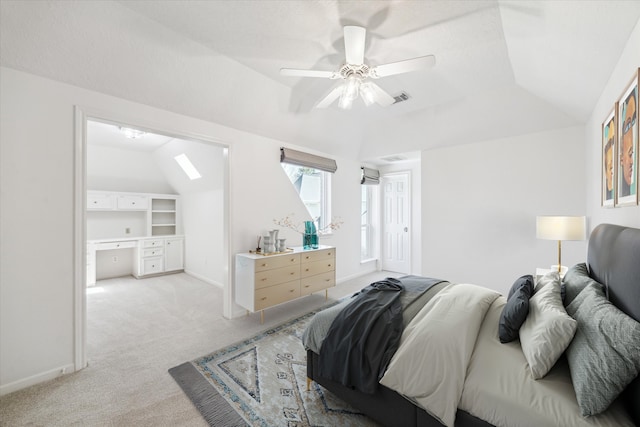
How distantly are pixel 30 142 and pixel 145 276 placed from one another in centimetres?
386

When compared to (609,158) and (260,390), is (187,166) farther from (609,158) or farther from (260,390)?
(609,158)

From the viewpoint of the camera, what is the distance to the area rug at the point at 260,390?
5.62ft

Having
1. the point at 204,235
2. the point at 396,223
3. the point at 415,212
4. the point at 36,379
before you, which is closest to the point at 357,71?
the point at 36,379

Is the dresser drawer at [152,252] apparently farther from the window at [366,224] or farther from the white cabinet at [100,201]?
the window at [366,224]

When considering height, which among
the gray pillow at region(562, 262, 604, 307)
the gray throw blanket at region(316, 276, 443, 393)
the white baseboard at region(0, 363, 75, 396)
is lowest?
the white baseboard at region(0, 363, 75, 396)

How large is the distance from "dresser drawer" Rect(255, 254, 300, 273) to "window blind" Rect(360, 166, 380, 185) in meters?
Answer: 2.56

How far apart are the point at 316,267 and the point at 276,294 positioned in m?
0.75

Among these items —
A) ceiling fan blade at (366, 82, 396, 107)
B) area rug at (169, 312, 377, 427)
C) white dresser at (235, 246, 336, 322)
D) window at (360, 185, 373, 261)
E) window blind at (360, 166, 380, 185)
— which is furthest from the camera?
window at (360, 185, 373, 261)

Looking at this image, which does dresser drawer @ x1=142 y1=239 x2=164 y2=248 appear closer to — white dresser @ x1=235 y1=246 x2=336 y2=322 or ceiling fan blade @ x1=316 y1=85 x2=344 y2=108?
white dresser @ x1=235 y1=246 x2=336 y2=322

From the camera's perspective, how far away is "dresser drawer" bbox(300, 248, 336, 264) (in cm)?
362

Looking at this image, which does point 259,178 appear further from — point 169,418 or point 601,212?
point 601,212

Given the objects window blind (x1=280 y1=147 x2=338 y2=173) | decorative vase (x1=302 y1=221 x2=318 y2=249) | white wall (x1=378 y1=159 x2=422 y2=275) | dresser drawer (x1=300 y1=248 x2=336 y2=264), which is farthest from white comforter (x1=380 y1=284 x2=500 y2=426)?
white wall (x1=378 y1=159 x2=422 y2=275)

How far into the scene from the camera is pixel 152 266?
5.29 m

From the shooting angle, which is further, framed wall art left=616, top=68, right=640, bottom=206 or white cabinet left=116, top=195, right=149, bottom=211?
white cabinet left=116, top=195, right=149, bottom=211
